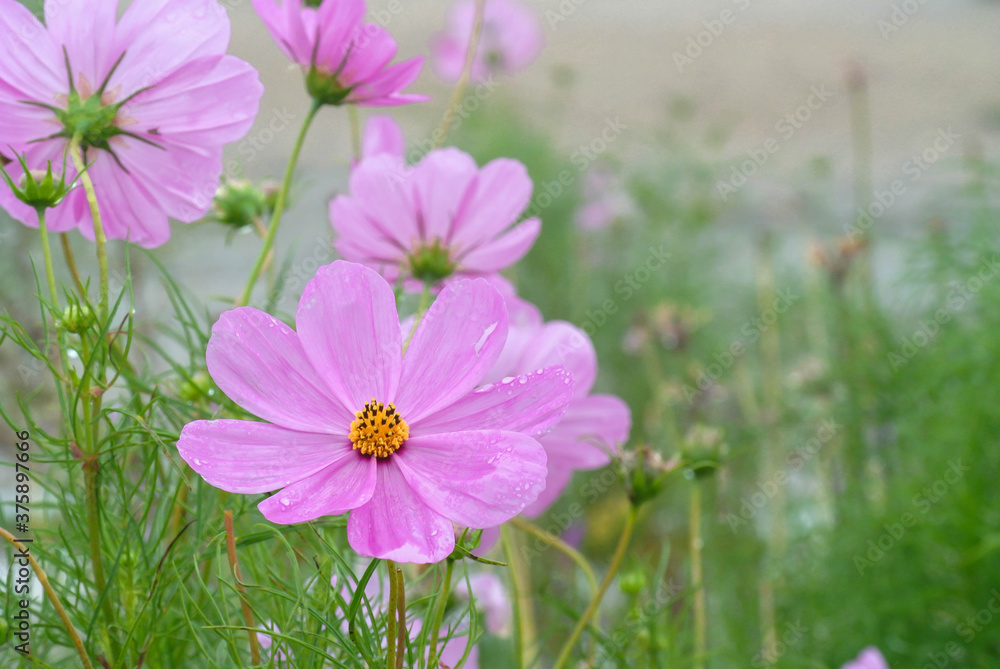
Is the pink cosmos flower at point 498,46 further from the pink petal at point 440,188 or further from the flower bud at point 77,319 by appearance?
the flower bud at point 77,319

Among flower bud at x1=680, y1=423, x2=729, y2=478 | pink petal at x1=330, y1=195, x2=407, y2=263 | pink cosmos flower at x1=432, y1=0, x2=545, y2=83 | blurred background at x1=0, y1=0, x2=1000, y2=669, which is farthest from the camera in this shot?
pink cosmos flower at x1=432, y1=0, x2=545, y2=83

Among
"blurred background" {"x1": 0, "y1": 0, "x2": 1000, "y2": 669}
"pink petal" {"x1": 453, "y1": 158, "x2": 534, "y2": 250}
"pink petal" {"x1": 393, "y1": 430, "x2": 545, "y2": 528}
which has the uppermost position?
"blurred background" {"x1": 0, "y1": 0, "x2": 1000, "y2": 669}

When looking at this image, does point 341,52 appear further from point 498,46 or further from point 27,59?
point 498,46

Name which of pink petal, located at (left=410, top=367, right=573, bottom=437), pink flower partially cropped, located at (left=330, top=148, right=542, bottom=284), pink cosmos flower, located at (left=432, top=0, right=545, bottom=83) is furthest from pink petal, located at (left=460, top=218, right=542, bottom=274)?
pink cosmos flower, located at (left=432, top=0, right=545, bottom=83)

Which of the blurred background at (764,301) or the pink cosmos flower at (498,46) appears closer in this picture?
the blurred background at (764,301)

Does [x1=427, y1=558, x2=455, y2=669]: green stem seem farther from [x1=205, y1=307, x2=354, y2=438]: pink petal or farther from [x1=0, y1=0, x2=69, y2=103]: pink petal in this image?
[x1=0, y1=0, x2=69, y2=103]: pink petal

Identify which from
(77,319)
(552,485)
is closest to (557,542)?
(552,485)

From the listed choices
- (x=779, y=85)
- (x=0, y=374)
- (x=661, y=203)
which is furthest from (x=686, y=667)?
(x=779, y=85)

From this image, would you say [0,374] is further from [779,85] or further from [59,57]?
[779,85]

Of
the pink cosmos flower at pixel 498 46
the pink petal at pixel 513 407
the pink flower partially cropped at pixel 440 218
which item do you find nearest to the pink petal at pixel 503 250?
the pink flower partially cropped at pixel 440 218

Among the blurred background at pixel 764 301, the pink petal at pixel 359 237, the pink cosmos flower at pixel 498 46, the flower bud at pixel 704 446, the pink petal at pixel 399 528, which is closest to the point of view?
the pink petal at pixel 399 528
